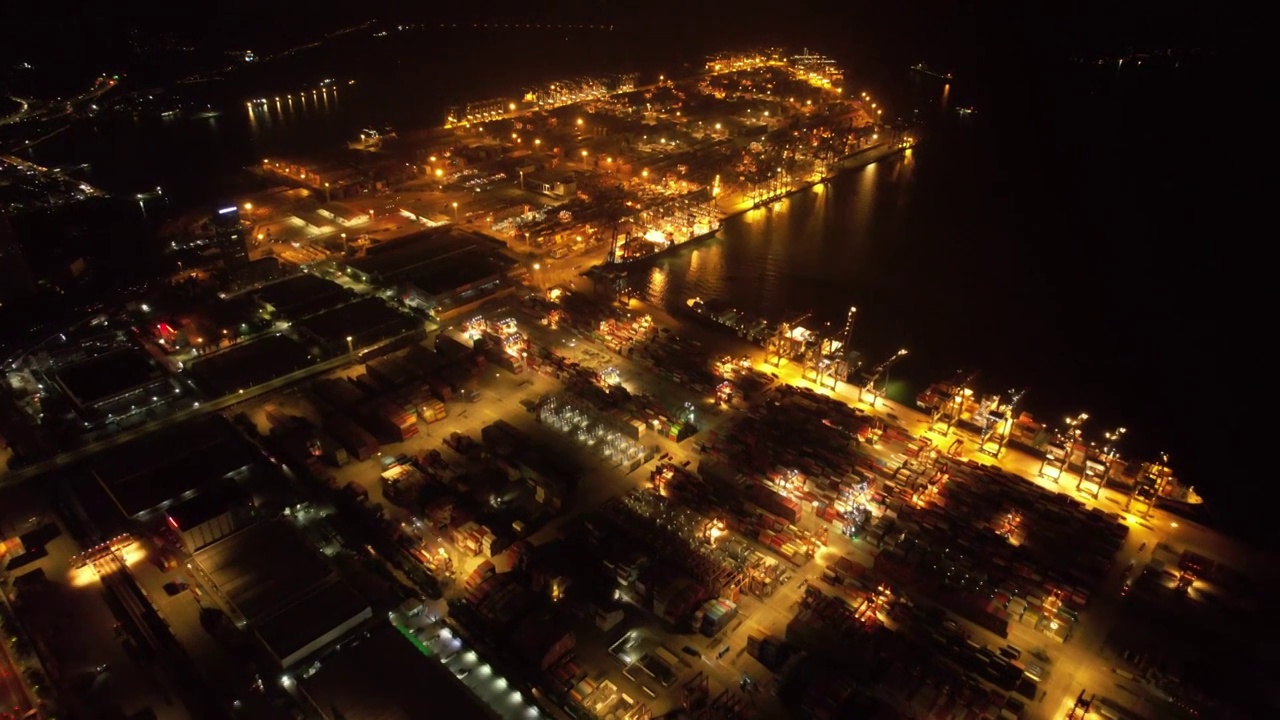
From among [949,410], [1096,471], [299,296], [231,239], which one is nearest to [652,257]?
[299,296]

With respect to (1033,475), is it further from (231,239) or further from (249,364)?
(231,239)

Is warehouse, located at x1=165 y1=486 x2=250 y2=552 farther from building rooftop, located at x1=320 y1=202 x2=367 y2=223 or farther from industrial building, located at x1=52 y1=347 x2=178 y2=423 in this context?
building rooftop, located at x1=320 y1=202 x2=367 y2=223

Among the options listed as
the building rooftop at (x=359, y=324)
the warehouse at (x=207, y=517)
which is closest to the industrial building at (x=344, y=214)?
the building rooftop at (x=359, y=324)

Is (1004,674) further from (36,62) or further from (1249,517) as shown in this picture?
(36,62)

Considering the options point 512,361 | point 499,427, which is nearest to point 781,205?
point 512,361

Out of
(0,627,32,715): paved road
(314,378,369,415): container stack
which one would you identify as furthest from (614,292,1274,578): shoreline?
(0,627,32,715): paved road

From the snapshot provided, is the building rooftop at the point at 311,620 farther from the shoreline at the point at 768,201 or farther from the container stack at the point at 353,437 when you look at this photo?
the shoreline at the point at 768,201
